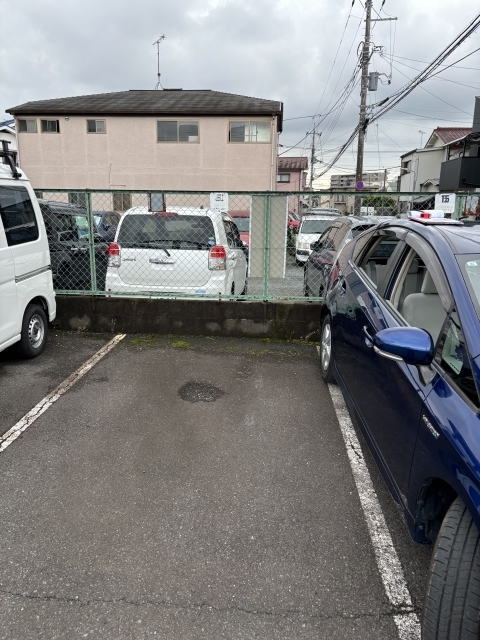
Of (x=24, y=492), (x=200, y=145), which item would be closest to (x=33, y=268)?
(x=24, y=492)

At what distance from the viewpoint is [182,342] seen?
5969 millimetres

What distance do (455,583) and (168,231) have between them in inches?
193

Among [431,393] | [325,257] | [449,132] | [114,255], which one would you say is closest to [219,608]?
[431,393]

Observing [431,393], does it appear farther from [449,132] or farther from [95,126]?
[449,132]

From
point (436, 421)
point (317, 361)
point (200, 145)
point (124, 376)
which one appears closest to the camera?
point (436, 421)

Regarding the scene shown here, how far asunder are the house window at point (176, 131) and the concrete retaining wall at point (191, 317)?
15.9 meters

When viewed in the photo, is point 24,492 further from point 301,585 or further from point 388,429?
point 388,429

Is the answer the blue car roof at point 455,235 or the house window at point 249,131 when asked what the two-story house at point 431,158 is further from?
the blue car roof at point 455,235

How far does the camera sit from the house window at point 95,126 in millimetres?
20500

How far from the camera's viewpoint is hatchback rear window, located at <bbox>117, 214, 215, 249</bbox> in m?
5.71

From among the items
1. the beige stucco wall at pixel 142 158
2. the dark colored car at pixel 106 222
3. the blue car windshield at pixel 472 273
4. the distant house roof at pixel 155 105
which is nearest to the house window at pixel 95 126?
the beige stucco wall at pixel 142 158

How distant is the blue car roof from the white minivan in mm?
3698

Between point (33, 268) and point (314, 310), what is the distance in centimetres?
341

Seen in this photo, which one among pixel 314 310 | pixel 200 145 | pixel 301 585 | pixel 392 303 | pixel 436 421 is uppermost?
pixel 200 145
